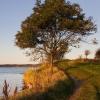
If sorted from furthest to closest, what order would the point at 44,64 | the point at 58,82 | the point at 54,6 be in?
1. the point at 44,64
2. the point at 54,6
3. the point at 58,82

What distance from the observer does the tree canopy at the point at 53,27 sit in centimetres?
4622

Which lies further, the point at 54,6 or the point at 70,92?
the point at 54,6

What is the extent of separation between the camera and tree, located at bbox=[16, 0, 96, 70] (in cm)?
4622

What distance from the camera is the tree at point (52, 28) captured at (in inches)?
1820

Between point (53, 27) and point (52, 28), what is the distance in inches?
7.4

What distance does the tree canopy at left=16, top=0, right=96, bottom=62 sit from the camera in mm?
46219

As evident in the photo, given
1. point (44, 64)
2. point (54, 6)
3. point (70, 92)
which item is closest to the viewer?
point (70, 92)

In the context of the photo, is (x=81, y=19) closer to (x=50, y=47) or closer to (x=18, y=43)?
(x=50, y=47)

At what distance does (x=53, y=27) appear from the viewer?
157 ft

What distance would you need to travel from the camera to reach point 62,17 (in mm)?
46312

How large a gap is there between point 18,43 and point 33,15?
4.78 meters

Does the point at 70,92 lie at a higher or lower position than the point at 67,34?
lower

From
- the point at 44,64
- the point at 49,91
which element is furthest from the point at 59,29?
the point at 49,91


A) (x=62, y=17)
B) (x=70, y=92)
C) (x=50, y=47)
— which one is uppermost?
(x=62, y=17)
